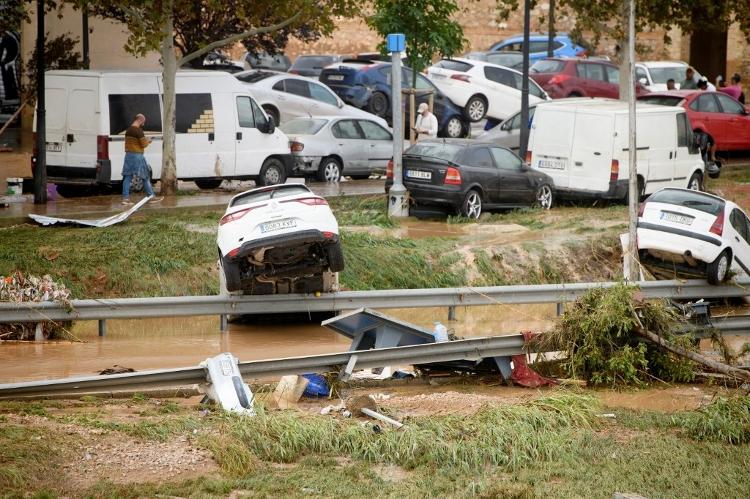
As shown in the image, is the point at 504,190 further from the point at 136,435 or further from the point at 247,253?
the point at 136,435

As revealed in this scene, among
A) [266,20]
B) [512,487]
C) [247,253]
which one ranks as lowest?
[512,487]

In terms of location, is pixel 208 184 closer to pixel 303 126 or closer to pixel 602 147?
pixel 303 126

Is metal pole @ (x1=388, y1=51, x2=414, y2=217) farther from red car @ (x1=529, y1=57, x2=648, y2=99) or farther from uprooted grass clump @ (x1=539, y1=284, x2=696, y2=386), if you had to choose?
red car @ (x1=529, y1=57, x2=648, y2=99)

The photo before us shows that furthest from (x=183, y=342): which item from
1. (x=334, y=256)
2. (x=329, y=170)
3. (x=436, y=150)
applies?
(x=329, y=170)

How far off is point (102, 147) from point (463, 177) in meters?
6.29

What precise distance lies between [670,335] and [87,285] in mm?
7680

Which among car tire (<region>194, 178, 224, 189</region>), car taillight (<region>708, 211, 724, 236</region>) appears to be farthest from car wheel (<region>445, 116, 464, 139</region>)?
car taillight (<region>708, 211, 724, 236</region>)

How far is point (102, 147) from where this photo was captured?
22703 millimetres

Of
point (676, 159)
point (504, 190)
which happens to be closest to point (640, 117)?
point (676, 159)

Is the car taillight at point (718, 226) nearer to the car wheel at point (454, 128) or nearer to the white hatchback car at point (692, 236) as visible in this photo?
the white hatchback car at point (692, 236)

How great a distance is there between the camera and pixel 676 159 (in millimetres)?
25344

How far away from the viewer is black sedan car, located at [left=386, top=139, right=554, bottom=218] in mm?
22297

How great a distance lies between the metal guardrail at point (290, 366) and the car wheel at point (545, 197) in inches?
438

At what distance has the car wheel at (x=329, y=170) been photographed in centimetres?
2767
